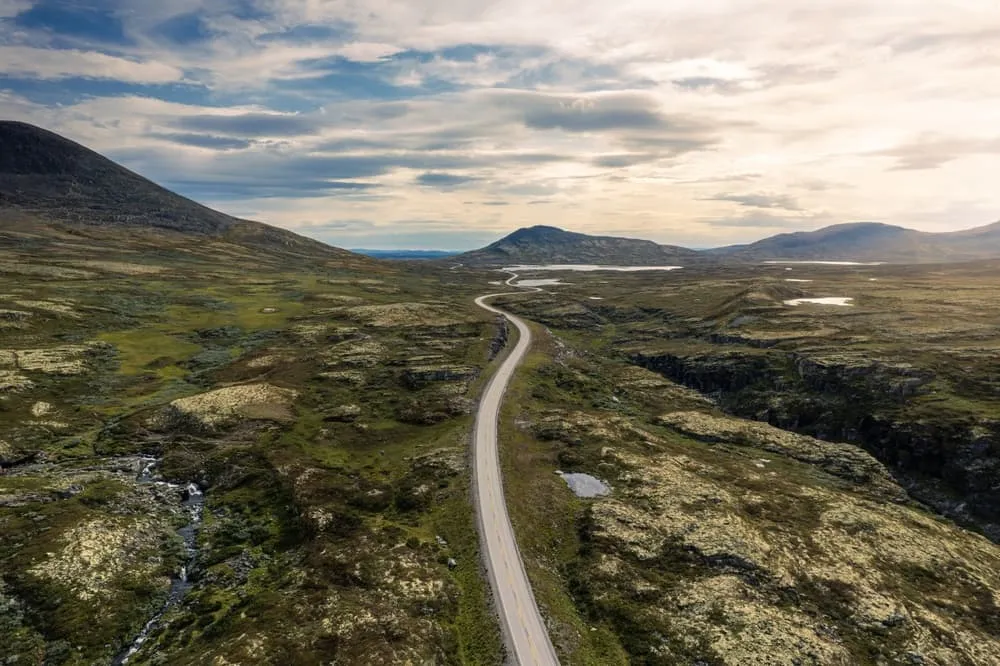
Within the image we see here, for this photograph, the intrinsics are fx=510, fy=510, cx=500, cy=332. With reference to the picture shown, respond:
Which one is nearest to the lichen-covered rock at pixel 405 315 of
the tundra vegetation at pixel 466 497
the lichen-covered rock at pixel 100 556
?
the tundra vegetation at pixel 466 497

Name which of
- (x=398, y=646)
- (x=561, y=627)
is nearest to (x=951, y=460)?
(x=561, y=627)

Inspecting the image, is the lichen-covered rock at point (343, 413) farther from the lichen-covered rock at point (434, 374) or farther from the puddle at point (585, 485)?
the puddle at point (585, 485)

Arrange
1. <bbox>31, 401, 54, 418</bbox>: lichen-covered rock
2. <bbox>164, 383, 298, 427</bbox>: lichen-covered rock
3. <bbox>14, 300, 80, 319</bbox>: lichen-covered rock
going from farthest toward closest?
1. <bbox>14, 300, 80, 319</bbox>: lichen-covered rock
2. <bbox>164, 383, 298, 427</bbox>: lichen-covered rock
3. <bbox>31, 401, 54, 418</bbox>: lichen-covered rock

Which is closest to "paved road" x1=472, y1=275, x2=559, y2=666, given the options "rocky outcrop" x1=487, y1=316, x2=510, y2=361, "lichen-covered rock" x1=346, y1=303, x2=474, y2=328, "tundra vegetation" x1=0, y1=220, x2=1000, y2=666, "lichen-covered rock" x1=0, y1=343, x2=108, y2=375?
"tundra vegetation" x1=0, y1=220, x2=1000, y2=666

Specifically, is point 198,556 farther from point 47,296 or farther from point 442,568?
point 47,296

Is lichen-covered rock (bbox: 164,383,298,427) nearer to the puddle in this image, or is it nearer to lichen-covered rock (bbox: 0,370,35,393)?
lichen-covered rock (bbox: 0,370,35,393)

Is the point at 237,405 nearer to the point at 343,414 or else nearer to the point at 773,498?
the point at 343,414
